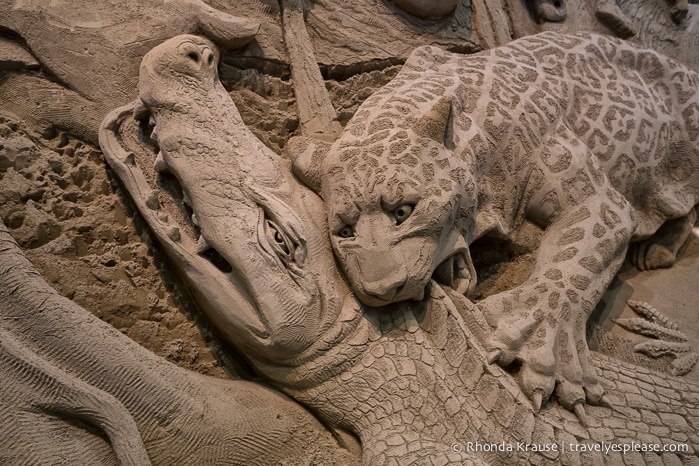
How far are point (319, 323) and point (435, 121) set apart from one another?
1.90 feet

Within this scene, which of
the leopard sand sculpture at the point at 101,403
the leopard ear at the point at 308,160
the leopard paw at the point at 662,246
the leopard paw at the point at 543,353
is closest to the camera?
the leopard sand sculpture at the point at 101,403

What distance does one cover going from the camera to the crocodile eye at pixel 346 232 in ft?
5.08

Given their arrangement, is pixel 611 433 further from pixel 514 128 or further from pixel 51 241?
pixel 51 241

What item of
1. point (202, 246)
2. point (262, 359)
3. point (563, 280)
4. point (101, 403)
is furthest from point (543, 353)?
point (101, 403)

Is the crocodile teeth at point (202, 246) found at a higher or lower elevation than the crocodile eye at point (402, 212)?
lower

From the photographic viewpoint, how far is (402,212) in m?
1.52

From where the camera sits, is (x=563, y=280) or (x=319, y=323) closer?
(x=319, y=323)

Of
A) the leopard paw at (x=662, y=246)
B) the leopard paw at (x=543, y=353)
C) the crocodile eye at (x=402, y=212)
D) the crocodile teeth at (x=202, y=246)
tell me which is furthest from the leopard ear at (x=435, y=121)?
the leopard paw at (x=662, y=246)

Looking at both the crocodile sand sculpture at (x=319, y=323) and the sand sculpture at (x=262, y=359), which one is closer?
the sand sculpture at (x=262, y=359)

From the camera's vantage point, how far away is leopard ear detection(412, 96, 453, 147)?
5.17ft

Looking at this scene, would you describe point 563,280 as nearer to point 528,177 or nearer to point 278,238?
point 528,177

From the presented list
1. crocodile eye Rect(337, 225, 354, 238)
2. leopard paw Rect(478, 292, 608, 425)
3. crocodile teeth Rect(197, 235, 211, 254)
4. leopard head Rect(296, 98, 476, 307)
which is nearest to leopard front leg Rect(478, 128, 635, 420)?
leopard paw Rect(478, 292, 608, 425)

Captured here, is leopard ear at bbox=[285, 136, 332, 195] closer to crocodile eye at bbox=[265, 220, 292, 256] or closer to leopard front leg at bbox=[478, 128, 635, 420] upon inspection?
crocodile eye at bbox=[265, 220, 292, 256]

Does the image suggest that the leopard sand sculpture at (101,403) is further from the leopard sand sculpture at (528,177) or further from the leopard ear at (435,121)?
the leopard ear at (435,121)
